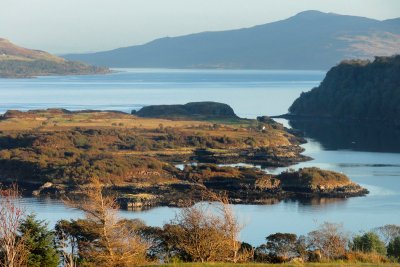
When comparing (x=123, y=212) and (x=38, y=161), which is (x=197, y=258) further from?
(x=38, y=161)

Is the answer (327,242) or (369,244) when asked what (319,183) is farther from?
(327,242)

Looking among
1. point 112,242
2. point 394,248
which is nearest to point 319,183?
point 394,248

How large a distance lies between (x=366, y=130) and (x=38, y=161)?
4218 cm

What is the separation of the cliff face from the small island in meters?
17.6

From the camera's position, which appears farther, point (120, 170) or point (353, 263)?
point (120, 170)

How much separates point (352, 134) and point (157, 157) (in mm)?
27471

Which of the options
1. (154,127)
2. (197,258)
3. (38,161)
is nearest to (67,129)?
A: (154,127)

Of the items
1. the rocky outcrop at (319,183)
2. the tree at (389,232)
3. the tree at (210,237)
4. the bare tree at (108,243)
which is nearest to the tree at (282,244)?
the tree at (389,232)

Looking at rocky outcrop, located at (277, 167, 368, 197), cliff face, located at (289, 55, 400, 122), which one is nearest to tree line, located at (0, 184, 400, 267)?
rocky outcrop, located at (277, 167, 368, 197)

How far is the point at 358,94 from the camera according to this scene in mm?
103312

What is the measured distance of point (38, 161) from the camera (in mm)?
53906

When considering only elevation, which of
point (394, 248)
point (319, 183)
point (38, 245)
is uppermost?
point (38, 245)

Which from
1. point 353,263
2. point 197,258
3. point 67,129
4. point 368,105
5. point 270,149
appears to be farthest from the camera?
point 368,105

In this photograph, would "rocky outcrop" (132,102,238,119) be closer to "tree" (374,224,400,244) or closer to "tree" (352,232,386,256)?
"tree" (374,224,400,244)
